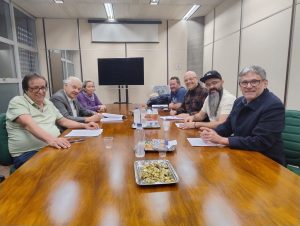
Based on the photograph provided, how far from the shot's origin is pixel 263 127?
1484 millimetres

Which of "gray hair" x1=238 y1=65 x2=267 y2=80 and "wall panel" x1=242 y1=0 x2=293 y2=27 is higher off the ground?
"wall panel" x1=242 y1=0 x2=293 y2=27

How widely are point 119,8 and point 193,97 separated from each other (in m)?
2.87

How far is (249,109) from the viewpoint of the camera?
165 cm

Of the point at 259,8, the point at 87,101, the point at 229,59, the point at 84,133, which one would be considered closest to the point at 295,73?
the point at 259,8

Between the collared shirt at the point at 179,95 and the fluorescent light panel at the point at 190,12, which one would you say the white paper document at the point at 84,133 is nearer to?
the collared shirt at the point at 179,95

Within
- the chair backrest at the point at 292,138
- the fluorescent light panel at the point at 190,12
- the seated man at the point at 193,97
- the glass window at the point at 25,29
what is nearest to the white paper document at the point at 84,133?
the seated man at the point at 193,97

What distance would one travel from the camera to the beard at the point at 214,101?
2.37m

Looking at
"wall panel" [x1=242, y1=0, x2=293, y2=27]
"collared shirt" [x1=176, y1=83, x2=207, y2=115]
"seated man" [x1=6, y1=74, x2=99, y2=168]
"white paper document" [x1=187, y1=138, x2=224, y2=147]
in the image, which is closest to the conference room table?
"white paper document" [x1=187, y1=138, x2=224, y2=147]

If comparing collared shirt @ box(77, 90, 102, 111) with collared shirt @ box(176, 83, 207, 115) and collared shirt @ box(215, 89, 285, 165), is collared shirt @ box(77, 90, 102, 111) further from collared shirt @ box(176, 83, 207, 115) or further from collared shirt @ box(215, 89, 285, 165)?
collared shirt @ box(215, 89, 285, 165)

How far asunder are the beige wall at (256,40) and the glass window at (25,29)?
435 centimetres

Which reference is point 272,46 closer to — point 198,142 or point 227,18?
point 227,18

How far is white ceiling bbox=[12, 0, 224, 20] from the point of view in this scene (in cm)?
439

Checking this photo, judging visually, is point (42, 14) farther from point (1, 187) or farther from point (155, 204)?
point (155, 204)

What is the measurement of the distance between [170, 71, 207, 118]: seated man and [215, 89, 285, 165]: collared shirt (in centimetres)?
150
